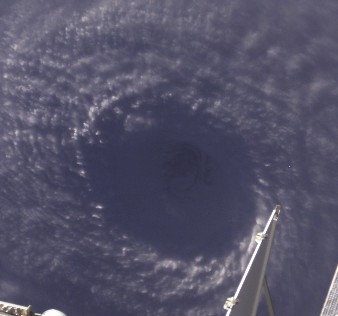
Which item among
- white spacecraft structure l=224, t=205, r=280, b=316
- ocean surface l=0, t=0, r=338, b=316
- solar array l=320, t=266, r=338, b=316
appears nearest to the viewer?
white spacecraft structure l=224, t=205, r=280, b=316

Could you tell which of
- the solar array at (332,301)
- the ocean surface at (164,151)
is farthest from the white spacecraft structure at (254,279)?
the ocean surface at (164,151)

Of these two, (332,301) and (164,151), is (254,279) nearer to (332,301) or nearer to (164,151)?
(332,301)

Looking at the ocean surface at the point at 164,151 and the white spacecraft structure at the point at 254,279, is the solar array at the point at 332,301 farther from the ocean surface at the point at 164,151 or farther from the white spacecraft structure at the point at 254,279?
the white spacecraft structure at the point at 254,279

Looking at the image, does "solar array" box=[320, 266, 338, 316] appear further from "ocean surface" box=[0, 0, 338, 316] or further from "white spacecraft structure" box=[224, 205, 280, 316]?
"white spacecraft structure" box=[224, 205, 280, 316]

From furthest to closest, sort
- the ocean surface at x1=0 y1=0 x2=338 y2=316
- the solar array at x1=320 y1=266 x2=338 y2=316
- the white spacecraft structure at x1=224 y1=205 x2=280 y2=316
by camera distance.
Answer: the ocean surface at x1=0 y1=0 x2=338 y2=316 → the solar array at x1=320 y1=266 x2=338 y2=316 → the white spacecraft structure at x1=224 y1=205 x2=280 y2=316

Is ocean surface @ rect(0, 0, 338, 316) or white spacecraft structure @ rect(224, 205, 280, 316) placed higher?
ocean surface @ rect(0, 0, 338, 316)

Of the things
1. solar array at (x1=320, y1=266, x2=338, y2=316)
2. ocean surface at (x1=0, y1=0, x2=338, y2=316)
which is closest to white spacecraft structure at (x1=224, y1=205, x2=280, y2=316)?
solar array at (x1=320, y1=266, x2=338, y2=316)

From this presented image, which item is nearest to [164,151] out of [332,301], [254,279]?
[332,301]

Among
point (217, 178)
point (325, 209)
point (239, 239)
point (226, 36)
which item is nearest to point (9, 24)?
point (226, 36)

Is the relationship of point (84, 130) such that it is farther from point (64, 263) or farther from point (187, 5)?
point (187, 5)

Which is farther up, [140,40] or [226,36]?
[226,36]
